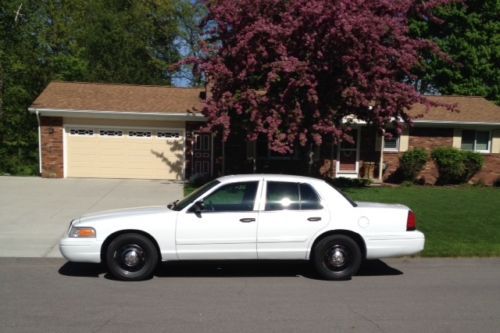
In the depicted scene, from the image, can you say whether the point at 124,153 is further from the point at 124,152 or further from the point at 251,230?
the point at 251,230

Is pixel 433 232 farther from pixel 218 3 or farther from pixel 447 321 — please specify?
pixel 218 3

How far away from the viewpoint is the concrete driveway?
8984mm

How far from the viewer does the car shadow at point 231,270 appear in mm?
7106

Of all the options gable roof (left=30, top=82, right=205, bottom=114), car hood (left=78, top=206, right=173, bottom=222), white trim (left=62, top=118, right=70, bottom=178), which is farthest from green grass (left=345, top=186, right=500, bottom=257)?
white trim (left=62, top=118, right=70, bottom=178)

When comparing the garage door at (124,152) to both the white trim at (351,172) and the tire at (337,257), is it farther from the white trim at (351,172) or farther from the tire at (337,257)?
the tire at (337,257)

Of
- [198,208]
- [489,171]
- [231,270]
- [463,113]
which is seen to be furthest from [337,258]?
[463,113]

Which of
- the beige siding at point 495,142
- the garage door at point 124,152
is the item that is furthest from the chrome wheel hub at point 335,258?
the beige siding at point 495,142

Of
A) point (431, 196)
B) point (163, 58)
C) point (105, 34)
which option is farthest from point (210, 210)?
point (163, 58)

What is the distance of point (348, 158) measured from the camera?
65.7 ft

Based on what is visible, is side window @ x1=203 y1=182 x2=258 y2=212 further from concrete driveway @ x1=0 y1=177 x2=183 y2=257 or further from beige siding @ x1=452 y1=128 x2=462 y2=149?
beige siding @ x1=452 y1=128 x2=462 y2=149

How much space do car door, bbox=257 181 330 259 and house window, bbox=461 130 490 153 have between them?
15.8 meters

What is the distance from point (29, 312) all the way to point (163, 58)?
38.5 metres

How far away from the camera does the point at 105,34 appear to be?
36.2 meters

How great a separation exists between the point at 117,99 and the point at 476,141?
1503 centimetres
